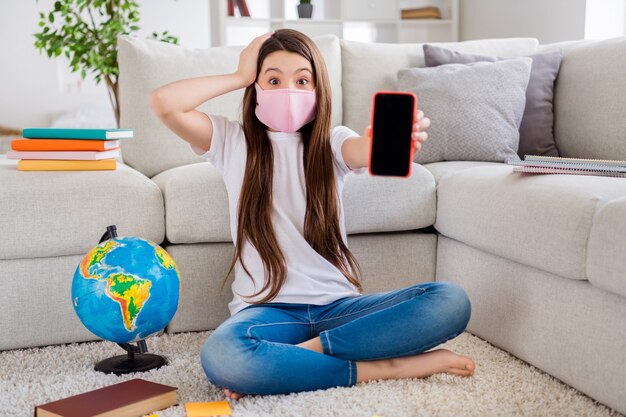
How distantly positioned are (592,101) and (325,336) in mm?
1414

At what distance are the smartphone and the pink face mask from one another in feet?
1.26

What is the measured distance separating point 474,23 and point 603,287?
3864 mm

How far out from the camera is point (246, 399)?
161 centimetres

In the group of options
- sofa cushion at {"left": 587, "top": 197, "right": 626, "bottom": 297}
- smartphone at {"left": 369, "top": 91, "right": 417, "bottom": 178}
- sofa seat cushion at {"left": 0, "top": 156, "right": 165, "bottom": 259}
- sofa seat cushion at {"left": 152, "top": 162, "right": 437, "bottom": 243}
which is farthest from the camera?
sofa seat cushion at {"left": 152, "top": 162, "right": 437, "bottom": 243}

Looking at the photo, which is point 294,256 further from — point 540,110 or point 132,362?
point 540,110

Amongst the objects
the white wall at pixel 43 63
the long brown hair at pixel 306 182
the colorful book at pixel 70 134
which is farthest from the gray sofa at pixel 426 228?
the white wall at pixel 43 63

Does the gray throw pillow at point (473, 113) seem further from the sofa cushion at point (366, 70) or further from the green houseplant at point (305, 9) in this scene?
the green houseplant at point (305, 9)

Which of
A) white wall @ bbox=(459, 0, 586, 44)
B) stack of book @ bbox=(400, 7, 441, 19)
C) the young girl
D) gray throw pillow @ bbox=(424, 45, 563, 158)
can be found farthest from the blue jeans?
stack of book @ bbox=(400, 7, 441, 19)

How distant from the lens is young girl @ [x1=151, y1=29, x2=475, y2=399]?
1.62m

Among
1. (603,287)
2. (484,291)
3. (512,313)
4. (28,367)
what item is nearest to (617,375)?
(603,287)

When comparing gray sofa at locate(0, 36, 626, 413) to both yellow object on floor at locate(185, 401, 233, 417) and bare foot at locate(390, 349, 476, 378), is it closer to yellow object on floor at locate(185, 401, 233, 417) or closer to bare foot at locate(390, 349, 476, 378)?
bare foot at locate(390, 349, 476, 378)

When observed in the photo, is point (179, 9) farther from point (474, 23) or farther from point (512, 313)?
point (512, 313)

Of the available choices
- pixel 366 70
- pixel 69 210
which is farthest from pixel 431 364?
pixel 366 70

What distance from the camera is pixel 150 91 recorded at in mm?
2613
